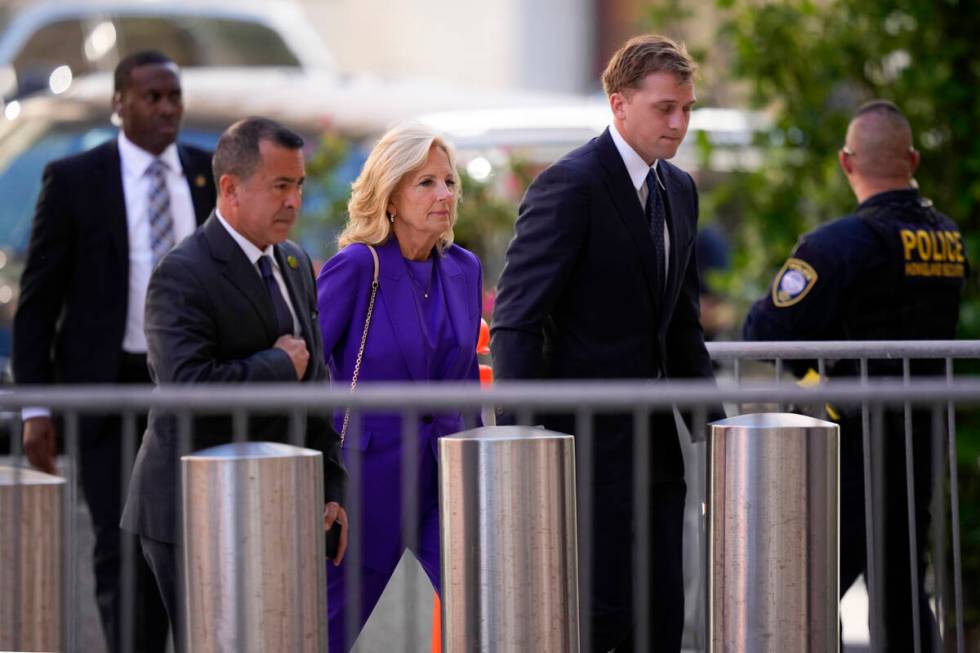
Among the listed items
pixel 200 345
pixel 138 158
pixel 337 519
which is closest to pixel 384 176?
pixel 200 345

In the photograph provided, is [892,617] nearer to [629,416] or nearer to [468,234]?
[629,416]

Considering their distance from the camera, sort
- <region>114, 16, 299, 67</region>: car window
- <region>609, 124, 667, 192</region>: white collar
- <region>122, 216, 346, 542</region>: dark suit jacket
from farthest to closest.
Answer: <region>114, 16, 299, 67</region>: car window → <region>609, 124, 667, 192</region>: white collar → <region>122, 216, 346, 542</region>: dark suit jacket

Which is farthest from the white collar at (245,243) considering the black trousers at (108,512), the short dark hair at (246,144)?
the black trousers at (108,512)

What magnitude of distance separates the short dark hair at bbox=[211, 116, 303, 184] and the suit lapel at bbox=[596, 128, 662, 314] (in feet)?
2.90

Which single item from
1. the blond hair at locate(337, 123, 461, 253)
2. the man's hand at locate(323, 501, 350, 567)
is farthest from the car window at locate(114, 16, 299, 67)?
the man's hand at locate(323, 501, 350, 567)

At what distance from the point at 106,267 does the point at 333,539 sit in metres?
1.89

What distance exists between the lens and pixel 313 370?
15.8 feet

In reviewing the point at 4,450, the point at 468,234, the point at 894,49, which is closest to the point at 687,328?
the point at 894,49

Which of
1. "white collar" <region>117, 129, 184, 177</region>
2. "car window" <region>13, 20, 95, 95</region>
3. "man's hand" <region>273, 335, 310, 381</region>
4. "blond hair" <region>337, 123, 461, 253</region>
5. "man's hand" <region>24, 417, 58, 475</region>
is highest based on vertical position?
"car window" <region>13, 20, 95, 95</region>

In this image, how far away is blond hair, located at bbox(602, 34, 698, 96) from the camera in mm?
5055

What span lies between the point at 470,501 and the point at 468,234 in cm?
654

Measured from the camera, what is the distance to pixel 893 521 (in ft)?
19.4

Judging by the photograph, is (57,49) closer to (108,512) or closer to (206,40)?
(206,40)

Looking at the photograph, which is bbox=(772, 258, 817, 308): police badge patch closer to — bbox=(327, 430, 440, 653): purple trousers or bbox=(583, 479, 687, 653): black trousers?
bbox=(583, 479, 687, 653): black trousers
